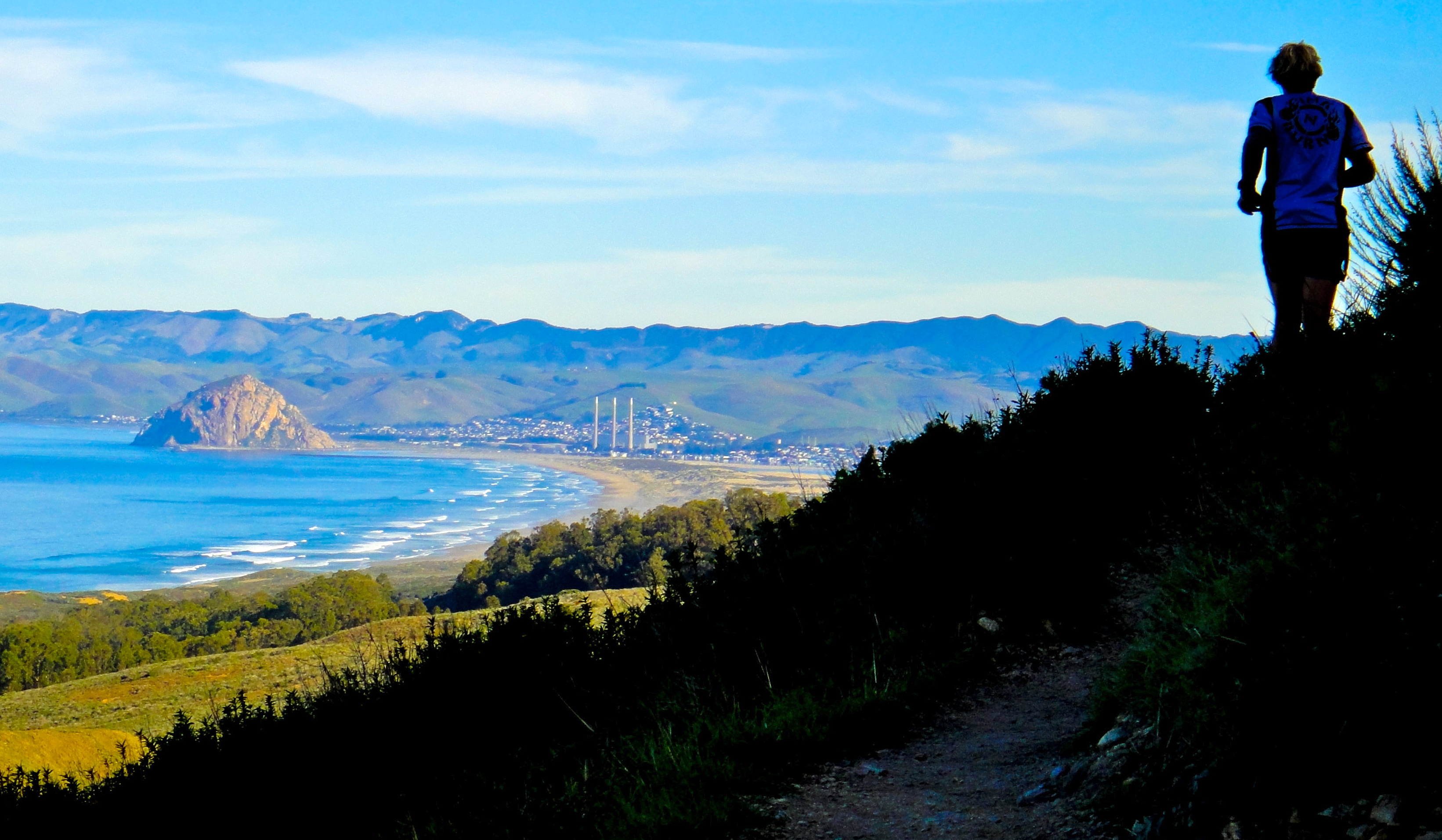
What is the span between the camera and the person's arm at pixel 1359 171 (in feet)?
18.9

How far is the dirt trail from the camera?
12.8ft

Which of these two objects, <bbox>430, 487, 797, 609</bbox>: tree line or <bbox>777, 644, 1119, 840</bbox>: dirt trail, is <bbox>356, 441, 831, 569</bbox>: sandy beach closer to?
<bbox>430, 487, 797, 609</bbox>: tree line

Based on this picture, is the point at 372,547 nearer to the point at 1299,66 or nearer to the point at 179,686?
the point at 179,686

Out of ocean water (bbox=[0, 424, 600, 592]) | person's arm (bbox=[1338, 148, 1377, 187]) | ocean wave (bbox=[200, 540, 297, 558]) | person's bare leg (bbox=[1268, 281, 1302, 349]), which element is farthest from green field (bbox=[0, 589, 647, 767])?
ocean wave (bbox=[200, 540, 297, 558])

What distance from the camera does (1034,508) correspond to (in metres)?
6.75

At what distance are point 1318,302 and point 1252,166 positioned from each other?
0.82 m

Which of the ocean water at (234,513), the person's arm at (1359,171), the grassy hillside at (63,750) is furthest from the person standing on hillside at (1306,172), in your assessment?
the ocean water at (234,513)

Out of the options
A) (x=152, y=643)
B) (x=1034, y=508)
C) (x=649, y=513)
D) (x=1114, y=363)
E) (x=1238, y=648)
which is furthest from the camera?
(x=649, y=513)

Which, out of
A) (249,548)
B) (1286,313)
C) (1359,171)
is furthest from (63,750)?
(249,548)

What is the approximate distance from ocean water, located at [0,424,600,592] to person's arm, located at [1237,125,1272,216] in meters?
73.6

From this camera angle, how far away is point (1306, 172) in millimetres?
5809

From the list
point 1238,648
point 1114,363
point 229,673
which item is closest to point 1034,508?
point 1114,363

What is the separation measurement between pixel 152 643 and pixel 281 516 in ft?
238

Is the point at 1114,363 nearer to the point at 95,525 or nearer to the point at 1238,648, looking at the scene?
the point at 1238,648
